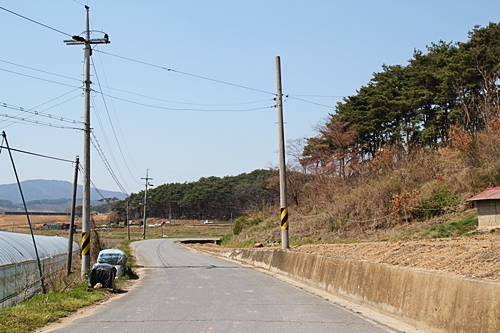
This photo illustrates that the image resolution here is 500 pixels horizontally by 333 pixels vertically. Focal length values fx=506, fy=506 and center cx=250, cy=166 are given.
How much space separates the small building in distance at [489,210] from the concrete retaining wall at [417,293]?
279 inches

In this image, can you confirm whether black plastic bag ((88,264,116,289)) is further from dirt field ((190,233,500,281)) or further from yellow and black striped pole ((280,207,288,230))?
yellow and black striped pole ((280,207,288,230))

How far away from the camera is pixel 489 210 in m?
19.1

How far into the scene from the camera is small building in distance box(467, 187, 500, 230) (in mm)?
18781

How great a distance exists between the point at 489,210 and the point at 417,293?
11.2 meters

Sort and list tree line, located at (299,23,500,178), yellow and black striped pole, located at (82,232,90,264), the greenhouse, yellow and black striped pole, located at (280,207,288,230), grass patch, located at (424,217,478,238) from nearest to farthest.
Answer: the greenhouse → grass patch, located at (424,217,478,238) → yellow and black striped pole, located at (280,207,288,230) → yellow and black striped pole, located at (82,232,90,264) → tree line, located at (299,23,500,178)

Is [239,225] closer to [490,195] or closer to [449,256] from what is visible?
[490,195]

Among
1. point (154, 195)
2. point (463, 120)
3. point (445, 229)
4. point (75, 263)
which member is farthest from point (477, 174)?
point (154, 195)

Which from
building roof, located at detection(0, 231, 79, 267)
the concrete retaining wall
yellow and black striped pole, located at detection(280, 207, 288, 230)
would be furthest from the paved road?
building roof, located at detection(0, 231, 79, 267)

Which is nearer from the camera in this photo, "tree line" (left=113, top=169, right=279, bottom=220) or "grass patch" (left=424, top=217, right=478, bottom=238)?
"grass patch" (left=424, top=217, right=478, bottom=238)

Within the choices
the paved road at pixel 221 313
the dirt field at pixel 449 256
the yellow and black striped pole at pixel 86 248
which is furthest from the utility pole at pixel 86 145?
the dirt field at pixel 449 256

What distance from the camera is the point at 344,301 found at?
13.3 metres

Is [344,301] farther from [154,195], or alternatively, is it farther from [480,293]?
[154,195]

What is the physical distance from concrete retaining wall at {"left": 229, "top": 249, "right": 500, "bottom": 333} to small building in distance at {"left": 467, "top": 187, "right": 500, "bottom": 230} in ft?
23.2

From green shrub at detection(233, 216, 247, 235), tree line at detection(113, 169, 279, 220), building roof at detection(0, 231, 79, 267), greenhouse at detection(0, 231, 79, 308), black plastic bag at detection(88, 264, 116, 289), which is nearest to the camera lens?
black plastic bag at detection(88, 264, 116, 289)
